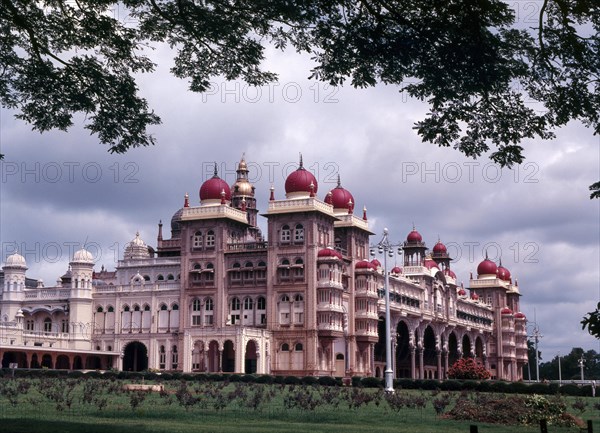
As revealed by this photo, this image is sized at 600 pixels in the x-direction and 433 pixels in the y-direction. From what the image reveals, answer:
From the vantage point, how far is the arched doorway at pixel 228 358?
7875 centimetres

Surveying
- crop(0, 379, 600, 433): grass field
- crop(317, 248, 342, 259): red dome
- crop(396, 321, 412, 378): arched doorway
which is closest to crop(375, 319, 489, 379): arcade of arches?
crop(396, 321, 412, 378): arched doorway

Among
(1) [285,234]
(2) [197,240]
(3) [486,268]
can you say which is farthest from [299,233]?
(3) [486,268]

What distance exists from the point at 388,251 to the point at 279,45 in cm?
3195

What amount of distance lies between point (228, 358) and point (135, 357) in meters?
13.6

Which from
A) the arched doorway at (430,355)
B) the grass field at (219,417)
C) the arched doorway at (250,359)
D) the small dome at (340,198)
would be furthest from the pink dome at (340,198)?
the grass field at (219,417)

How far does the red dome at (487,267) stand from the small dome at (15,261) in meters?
68.0

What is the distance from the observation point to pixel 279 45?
64.1ft

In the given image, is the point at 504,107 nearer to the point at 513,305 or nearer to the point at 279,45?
the point at 279,45

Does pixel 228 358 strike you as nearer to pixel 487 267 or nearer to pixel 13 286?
pixel 13 286

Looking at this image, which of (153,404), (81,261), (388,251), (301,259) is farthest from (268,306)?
(153,404)

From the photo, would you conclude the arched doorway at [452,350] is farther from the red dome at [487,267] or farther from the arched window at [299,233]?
the arched window at [299,233]

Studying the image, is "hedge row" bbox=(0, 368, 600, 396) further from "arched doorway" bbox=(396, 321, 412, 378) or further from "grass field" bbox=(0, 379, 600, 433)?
"arched doorway" bbox=(396, 321, 412, 378)

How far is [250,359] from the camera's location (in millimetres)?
78312

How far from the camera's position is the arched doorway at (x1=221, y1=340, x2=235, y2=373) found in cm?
7875
